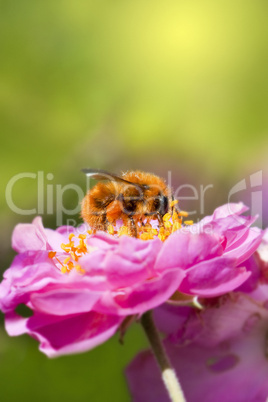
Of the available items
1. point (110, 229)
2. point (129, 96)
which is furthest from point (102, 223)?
point (129, 96)

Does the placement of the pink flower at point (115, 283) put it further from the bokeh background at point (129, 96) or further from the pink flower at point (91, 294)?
the bokeh background at point (129, 96)

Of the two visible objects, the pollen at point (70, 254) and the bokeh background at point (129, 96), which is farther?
the bokeh background at point (129, 96)

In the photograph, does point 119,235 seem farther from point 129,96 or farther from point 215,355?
point 129,96

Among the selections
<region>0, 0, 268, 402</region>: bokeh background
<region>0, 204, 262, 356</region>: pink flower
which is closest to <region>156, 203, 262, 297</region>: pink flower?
<region>0, 204, 262, 356</region>: pink flower

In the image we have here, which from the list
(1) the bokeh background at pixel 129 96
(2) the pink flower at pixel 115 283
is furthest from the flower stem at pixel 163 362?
(1) the bokeh background at pixel 129 96

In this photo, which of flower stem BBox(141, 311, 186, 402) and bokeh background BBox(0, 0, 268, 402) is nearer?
flower stem BBox(141, 311, 186, 402)

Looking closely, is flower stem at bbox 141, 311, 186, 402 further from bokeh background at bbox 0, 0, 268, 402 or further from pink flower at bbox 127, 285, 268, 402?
bokeh background at bbox 0, 0, 268, 402

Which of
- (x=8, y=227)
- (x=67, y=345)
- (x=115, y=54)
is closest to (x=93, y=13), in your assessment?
(x=115, y=54)
